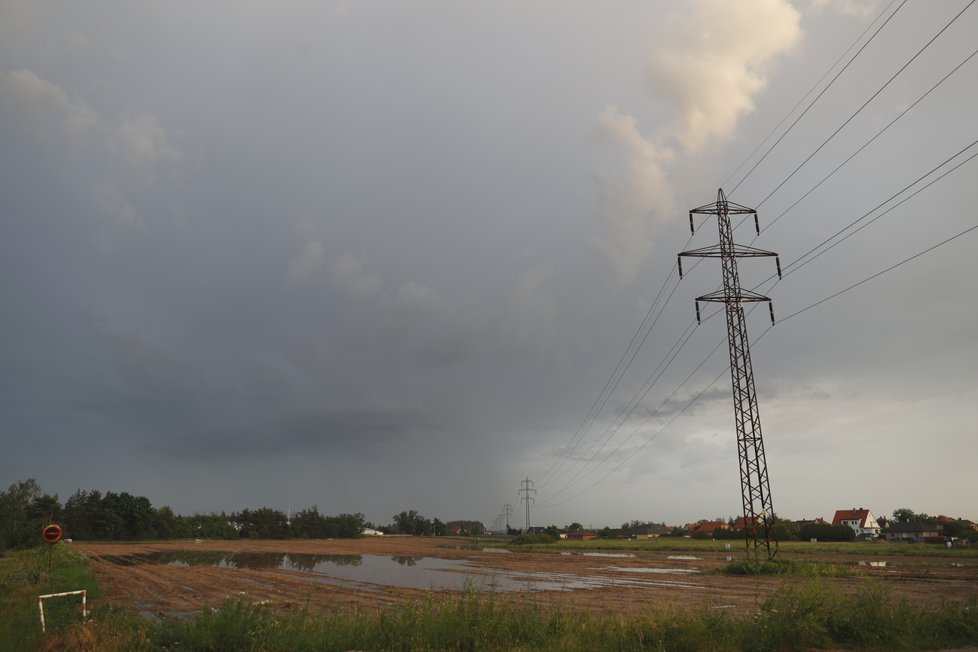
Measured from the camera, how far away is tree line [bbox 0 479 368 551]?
8325cm

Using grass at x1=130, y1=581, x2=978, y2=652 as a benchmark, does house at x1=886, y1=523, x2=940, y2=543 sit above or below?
below

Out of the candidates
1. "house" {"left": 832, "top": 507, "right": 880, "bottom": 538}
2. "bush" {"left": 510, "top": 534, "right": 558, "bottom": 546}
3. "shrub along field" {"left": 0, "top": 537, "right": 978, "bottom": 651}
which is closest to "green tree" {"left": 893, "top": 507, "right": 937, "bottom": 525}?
"house" {"left": 832, "top": 507, "right": 880, "bottom": 538}

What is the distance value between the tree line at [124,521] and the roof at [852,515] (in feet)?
458

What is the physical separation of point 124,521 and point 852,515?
17815 cm

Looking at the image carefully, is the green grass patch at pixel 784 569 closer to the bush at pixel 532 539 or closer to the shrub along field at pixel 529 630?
the shrub along field at pixel 529 630

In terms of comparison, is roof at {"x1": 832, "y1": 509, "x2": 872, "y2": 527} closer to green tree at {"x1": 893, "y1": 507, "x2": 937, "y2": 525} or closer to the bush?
green tree at {"x1": 893, "y1": 507, "x2": 937, "y2": 525}

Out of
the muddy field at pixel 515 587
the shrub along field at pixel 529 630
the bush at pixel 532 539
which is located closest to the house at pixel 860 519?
the bush at pixel 532 539

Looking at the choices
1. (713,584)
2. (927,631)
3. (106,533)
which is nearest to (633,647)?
(927,631)

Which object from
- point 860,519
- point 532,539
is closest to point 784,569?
point 532,539

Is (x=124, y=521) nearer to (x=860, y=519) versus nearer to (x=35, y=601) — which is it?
(x=35, y=601)

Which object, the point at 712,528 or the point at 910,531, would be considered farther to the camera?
the point at 712,528

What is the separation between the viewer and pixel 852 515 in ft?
534

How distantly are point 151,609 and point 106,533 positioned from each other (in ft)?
405

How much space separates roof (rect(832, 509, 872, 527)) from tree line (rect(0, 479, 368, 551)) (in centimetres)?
13952
